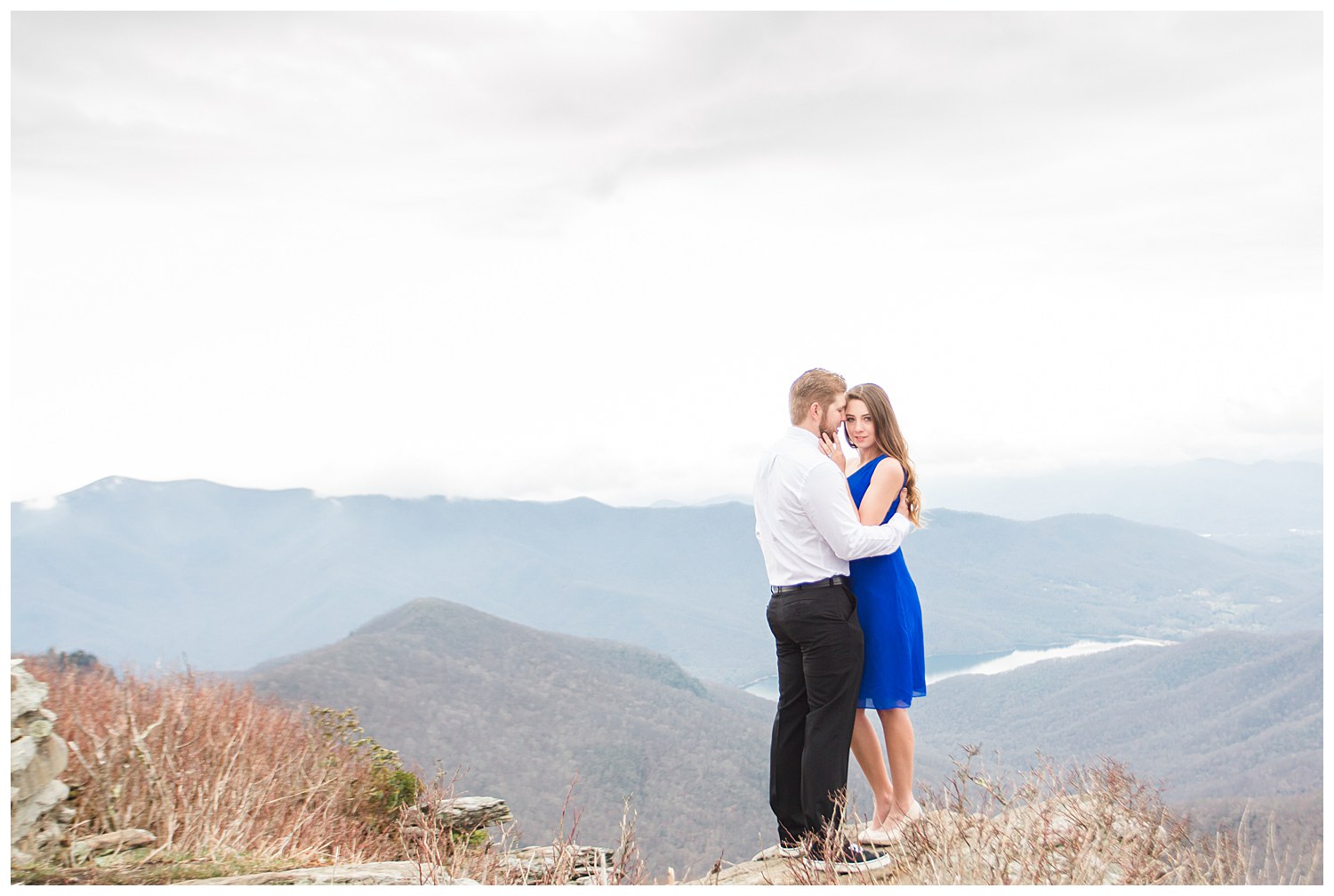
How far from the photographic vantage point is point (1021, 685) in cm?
8819

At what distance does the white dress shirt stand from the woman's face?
1.14 ft

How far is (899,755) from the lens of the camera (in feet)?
15.5

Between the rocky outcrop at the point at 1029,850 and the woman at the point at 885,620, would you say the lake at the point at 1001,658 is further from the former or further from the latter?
the rocky outcrop at the point at 1029,850

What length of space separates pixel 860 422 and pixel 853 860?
2.15m

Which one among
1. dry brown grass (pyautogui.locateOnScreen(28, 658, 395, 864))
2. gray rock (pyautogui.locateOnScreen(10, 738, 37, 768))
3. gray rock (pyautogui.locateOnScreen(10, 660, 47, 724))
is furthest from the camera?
dry brown grass (pyautogui.locateOnScreen(28, 658, 395, 864))

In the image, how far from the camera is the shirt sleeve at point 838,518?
4.31 m

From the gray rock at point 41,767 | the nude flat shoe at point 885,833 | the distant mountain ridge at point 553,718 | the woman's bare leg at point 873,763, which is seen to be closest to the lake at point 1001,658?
the distant mountain ridge at point 553,718

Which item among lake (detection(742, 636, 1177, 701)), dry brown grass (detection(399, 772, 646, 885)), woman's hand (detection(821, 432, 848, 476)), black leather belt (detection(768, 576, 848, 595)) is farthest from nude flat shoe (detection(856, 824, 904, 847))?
lake (detection(742, 636, 1177, 701))

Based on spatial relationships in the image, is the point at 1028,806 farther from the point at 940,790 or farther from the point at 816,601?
the point at 816,601

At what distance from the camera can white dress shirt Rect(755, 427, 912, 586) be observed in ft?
14.2

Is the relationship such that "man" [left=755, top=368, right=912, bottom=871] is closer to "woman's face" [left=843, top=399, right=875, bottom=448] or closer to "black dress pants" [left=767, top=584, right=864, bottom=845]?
"black dress pants" [left=767, top=584, right=864, bottom=845]

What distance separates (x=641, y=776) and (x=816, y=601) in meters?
48.5

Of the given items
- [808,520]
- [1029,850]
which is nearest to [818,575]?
[808,520]

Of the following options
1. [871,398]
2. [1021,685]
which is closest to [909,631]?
[871,398]
